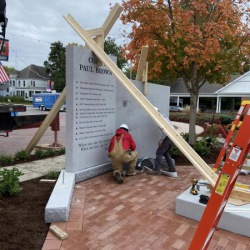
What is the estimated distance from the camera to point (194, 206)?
3.94 meters

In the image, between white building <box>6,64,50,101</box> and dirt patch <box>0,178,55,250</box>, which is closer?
dirt patch <box>0,178,55,250</box>


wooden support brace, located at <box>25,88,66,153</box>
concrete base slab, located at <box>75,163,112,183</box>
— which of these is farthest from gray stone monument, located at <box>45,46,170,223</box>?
wooden support brace, located at <box>25,88,66,153</box>

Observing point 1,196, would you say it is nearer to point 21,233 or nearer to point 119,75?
point 21,233

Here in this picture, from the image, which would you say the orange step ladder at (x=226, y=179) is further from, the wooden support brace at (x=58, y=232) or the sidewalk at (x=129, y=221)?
the wooden support brace at (x=58, y=232)

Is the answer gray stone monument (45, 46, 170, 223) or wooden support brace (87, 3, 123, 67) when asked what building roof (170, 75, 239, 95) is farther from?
wooden support brace (87, 3, 123, 67)

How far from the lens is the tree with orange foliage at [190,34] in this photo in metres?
7.80

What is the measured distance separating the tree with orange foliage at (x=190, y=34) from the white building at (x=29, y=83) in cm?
6733

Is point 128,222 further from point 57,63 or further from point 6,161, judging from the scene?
point 57,63

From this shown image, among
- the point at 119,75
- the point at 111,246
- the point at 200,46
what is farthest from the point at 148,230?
the point at 200,46

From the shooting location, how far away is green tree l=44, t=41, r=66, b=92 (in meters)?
56.5

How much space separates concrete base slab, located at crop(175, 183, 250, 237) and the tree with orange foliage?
15.8 ft

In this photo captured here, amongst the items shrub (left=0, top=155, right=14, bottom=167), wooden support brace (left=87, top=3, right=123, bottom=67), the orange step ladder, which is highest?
wooden support brace (left=87, top=3, right=123, bottom=67)

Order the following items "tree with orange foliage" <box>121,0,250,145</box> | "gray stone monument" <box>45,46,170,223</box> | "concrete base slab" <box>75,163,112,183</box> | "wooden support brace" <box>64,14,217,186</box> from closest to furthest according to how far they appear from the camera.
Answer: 1. "wooden support brace" <box>64,14,217,186</box>
2. "gray stone monument" <box>45,46,170,223</box>
3. "concrete base slab" <box>75,163,112,183</box>
4. "tree with orange foliage" <box>121,0,250,145</box>

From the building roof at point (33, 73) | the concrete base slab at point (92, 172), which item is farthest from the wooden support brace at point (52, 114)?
the building roof at point (33, 73)
